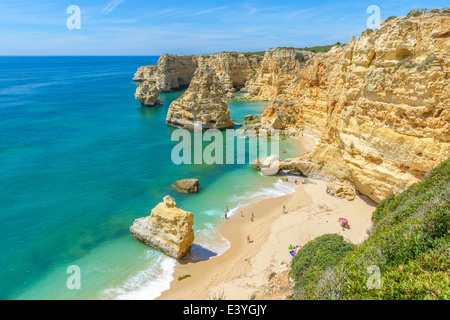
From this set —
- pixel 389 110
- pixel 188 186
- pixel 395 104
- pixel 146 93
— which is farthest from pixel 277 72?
pixel 395 104

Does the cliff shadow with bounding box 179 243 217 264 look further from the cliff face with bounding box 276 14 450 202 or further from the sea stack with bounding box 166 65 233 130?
the sea stack with bounding box 166 65 233 130

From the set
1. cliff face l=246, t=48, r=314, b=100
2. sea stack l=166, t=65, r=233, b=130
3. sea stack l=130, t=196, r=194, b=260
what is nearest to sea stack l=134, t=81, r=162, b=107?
sea stack l=166, t=65, r=233, b=130

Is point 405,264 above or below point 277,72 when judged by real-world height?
below

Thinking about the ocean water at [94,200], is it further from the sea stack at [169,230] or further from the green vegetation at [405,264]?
the green vegetation at [405,264]

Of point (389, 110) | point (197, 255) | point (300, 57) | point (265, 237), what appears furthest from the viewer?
point (300, 57)

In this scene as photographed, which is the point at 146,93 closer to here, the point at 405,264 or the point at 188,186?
the point at 188,186

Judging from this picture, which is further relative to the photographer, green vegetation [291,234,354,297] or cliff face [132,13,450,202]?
cliff face [132,13,450,202]
